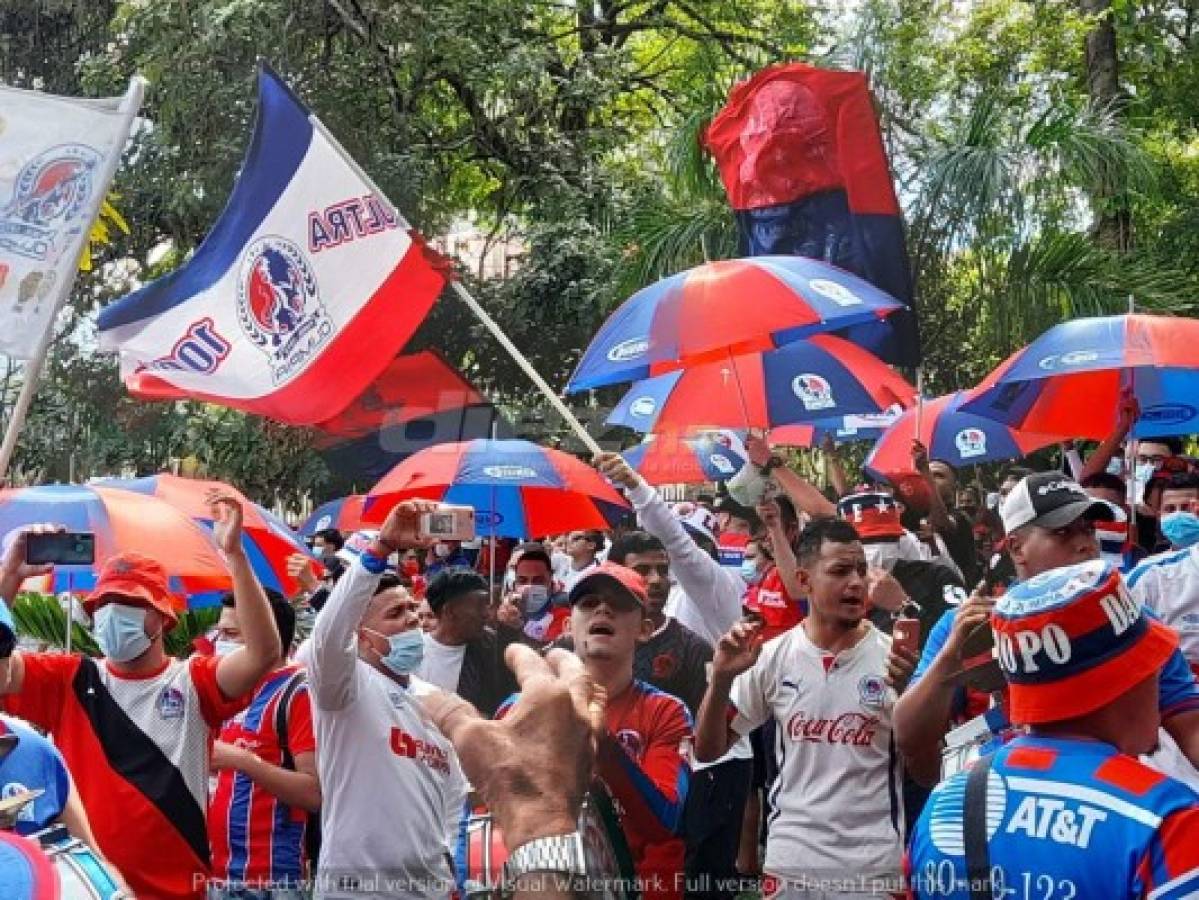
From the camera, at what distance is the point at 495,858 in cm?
293

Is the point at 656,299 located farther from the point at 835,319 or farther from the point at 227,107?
the point at 227,107

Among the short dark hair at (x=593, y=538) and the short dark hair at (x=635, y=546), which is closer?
the short dark hair at (x=635, y=546)

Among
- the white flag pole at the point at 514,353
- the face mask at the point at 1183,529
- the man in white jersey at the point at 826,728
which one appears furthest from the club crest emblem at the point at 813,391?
the man in white jersey at the point at 826,728

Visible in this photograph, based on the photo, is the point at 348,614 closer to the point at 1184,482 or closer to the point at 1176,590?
the point at 1176,590

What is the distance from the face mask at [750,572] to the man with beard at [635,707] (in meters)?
3.88

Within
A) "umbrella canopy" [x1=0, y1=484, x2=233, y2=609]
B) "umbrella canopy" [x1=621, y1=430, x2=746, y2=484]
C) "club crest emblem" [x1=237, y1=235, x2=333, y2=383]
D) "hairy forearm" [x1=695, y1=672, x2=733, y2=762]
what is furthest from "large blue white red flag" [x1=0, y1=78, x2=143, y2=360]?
"umbrella canopy" [x1=621, y1=430, x2=746, y2=484]

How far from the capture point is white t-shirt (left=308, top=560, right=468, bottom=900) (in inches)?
225

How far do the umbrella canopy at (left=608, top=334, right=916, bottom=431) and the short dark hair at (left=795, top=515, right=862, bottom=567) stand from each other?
3723mm

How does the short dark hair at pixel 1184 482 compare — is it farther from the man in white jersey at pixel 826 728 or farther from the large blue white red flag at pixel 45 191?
the large blue white red flag at pixel 45 191

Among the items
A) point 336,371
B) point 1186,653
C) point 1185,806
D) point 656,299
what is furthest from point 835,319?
point 1185,806

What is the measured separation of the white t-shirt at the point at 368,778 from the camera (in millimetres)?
5727

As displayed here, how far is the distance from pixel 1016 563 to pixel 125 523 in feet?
12.8

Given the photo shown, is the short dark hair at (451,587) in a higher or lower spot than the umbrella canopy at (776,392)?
lower

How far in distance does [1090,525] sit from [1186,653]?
2.59 ft
